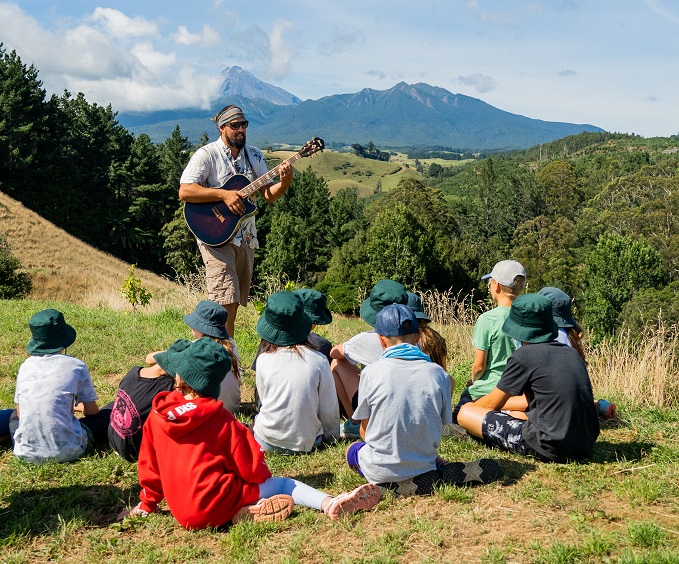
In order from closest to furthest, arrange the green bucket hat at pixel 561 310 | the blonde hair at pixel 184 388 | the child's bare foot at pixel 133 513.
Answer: the blonde hair at pixel 184 388 < the child's bare foot at pixel 133 513 < the green bucket hat at pixel 561 310

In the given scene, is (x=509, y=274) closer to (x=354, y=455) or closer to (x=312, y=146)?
(x=354, y=455)

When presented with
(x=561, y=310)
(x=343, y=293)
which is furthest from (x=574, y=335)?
(x=343, y=293)

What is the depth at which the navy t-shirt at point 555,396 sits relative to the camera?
4031mm

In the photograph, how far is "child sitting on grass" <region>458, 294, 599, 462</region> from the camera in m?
4.04

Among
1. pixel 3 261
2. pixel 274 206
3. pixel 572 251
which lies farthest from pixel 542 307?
pixel 572 251

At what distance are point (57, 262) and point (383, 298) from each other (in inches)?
1011

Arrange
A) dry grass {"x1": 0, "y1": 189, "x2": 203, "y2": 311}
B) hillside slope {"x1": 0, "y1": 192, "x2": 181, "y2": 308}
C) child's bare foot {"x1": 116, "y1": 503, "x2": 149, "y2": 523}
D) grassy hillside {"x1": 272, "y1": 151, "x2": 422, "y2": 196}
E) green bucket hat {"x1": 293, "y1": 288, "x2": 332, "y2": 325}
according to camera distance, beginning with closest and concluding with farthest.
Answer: child's bare foot {"x1": 116, "y1": 503, "x2": 149, "y2": 523}
green bucket hat {"x1": 293, "y1": 288, "x2": 332, "y2": 325}
dry grass {"x1": 0, "y1": 189, "x2": 203, "y2": 311}
hillside slope {"x1": 0, "y1": 192, "x2": 181, "y2": 308}
grassy hillside {"x1": 272, "y1": 151, "x2": 422, "y2": 196}

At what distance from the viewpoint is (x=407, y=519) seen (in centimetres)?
346

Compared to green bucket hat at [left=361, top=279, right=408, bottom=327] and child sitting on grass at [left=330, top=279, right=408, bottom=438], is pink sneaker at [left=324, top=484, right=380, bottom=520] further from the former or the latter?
green bucket hat at [left=361, top=279, right=408, bottom=327]

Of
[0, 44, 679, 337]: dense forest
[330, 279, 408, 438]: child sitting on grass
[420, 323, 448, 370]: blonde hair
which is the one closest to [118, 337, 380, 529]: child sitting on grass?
[330, 279, 408, 438]: child sitting on grass

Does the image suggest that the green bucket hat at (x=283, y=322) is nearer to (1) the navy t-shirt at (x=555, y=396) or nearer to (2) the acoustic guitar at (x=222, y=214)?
(1) the navy t-shirt at (x=555, y=396)

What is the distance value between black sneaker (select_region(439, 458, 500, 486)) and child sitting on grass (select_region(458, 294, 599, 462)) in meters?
0.48

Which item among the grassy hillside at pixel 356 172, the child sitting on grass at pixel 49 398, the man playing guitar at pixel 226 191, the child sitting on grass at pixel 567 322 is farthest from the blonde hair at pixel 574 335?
the grassy hillside at pixel 356 172

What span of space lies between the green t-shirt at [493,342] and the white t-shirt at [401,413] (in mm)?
1281
